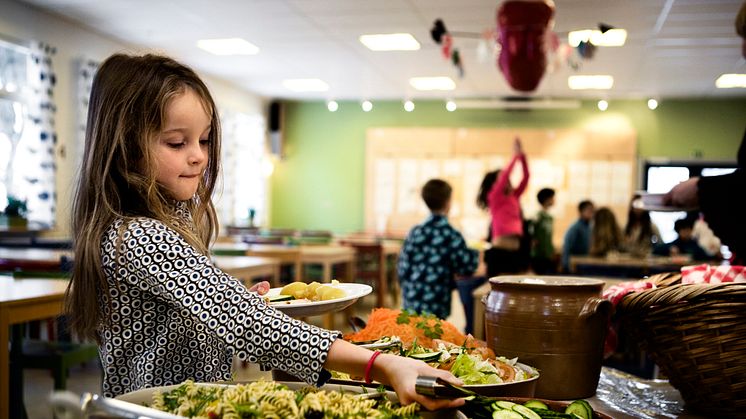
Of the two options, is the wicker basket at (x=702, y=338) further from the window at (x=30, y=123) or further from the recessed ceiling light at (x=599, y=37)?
the window at (x=30, y=123)

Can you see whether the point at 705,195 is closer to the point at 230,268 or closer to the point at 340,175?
the point at 230,268

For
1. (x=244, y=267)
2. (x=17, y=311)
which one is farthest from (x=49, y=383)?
(x=17, y=311)

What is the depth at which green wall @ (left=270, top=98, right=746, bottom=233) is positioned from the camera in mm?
11492

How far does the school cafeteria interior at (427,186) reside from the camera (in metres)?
1.25

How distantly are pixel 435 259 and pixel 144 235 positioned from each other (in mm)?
3260

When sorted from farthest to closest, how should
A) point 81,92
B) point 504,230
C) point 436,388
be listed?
point 81,92, point 504,230, point 436,388

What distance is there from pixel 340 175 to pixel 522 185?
6.81m

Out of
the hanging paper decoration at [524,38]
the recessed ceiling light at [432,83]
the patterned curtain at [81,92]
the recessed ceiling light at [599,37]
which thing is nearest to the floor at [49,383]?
the hanging paper decoration at [524,38]

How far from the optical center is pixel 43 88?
738 centimetres

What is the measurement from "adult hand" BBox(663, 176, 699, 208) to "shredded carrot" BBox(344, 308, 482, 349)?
1.90 ft

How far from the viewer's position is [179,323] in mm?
1144

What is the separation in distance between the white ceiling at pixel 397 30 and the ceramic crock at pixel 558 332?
5.54 meters

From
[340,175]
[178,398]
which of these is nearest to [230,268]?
[178,398]

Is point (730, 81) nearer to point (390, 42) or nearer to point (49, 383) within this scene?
point (390, 42)
